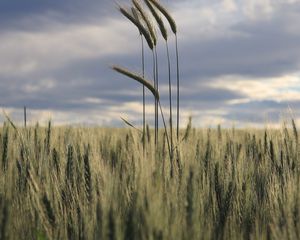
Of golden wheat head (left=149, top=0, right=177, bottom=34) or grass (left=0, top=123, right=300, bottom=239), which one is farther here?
golden wheat head (left=149, top=0, right=177, bottom=34)

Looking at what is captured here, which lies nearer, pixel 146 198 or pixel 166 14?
pixel 146 198

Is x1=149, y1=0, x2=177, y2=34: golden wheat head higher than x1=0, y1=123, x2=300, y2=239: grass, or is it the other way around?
x1=149, y1=0, x2=177, y2=34: golden wheat head

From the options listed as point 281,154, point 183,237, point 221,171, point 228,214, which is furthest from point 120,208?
point 281,154

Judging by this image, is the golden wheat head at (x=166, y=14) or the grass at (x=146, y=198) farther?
the golden wheat head at (x=166, y=14)

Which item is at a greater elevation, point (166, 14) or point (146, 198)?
point (166, 14)

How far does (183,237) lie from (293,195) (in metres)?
0.76

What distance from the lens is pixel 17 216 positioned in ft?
7.92

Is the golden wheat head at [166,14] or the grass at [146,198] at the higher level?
the golden wheat head at [166,14]

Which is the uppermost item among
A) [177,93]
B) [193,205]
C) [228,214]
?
[177,93]

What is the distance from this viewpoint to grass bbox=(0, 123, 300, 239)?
1.64 metres

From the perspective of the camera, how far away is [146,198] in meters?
1.57

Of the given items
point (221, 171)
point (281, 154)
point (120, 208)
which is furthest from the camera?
point (281, 154)

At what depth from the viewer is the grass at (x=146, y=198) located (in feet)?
5.38

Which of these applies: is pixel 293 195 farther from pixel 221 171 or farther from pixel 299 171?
pixel 299 171
